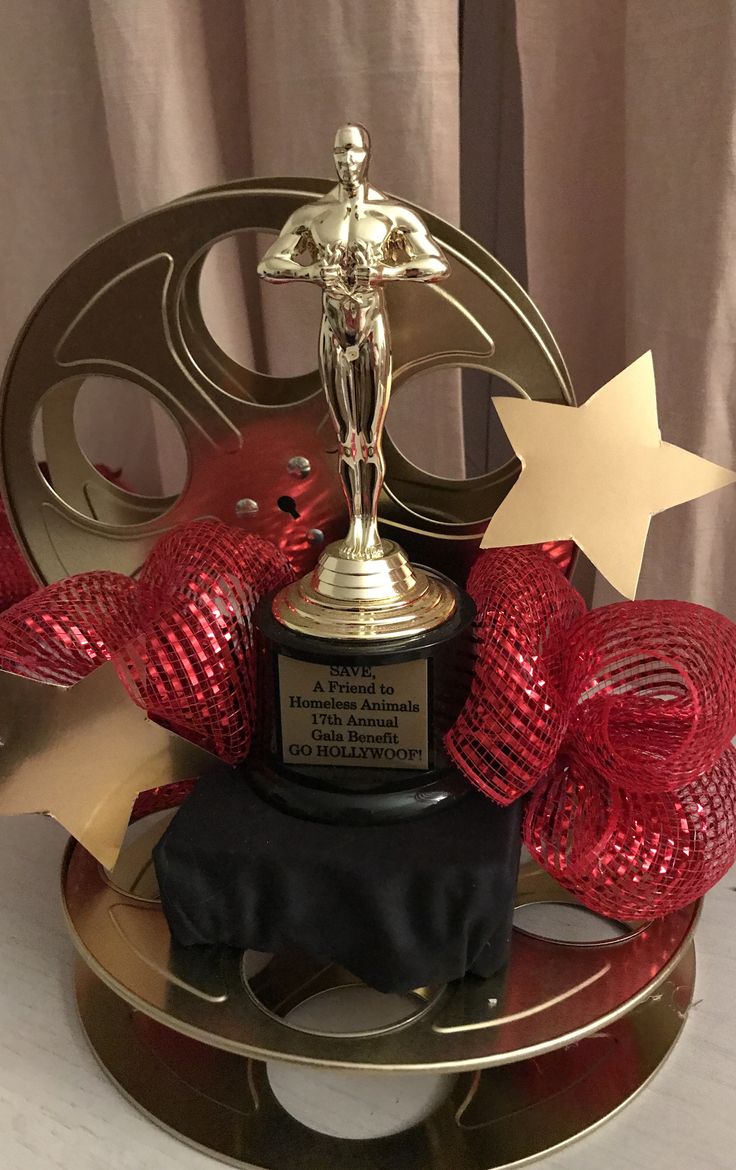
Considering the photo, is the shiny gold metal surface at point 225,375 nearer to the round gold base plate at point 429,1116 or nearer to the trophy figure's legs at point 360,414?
the trophy figure's legs at point 360,414

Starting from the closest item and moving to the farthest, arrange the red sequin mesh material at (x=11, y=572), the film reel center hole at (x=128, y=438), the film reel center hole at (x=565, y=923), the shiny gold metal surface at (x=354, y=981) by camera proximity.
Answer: the shiny gold metal surface at (x=354, y=981)
the film reel center hole at (x=565, y=923)
the red sequin mesh material at (x=11, y=572)
the film reel center hole at (x=128, y=438)

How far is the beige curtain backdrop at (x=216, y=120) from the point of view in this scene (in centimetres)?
63

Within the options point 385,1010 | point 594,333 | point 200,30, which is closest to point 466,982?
point 385,1010

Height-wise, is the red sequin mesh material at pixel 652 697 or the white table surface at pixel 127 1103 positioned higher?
the red sequin mesh material at pixel 652 697

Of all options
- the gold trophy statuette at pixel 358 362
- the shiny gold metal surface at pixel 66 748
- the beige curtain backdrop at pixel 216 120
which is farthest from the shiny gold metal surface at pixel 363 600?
the beige curtain backdrop at pixel 216 120

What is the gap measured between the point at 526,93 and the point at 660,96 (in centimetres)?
10

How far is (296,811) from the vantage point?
49 cm

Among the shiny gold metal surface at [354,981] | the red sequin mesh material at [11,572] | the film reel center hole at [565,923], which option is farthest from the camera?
the red sequin mesh material at [11,572]

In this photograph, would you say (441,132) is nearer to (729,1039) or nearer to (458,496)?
(458,496)

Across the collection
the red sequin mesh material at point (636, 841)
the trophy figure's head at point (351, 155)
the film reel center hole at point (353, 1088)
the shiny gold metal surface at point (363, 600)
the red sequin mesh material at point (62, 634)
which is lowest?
the film reel center hole at point (353, 1088)

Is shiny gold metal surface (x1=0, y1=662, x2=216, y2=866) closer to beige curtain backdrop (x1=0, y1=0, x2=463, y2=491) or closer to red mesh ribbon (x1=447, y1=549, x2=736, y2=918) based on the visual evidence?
red mesh ribbon (x1=447, y1=549, x2=736, y2=918)

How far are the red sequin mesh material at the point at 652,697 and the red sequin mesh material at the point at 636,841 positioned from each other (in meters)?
0.01

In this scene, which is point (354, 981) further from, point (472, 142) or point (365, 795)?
point (472, 142)

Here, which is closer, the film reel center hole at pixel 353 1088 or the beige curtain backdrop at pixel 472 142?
the film reel center hole at pixel 353 1088
